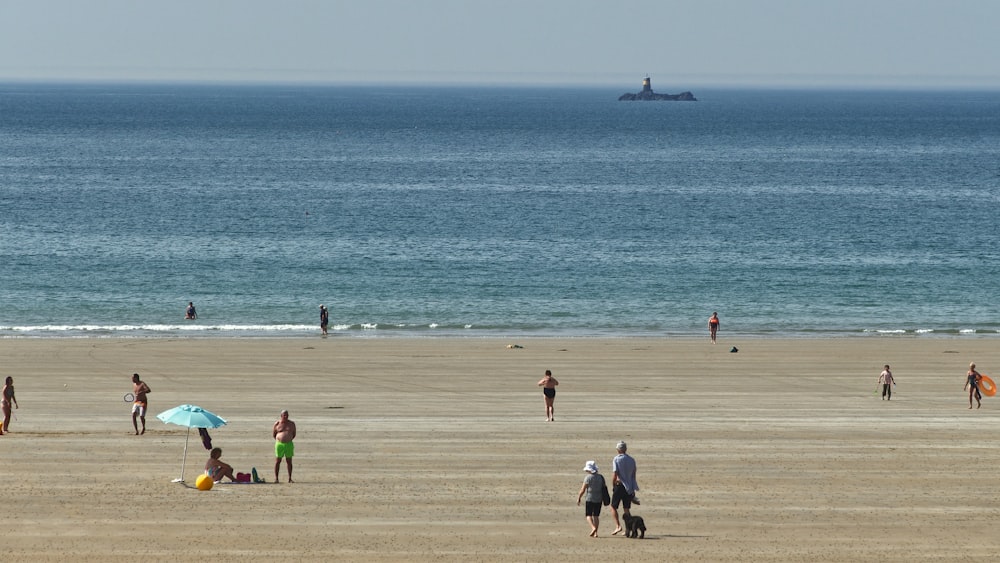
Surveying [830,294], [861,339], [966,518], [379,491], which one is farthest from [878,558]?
[830,294]

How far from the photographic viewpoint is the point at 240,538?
672 inches

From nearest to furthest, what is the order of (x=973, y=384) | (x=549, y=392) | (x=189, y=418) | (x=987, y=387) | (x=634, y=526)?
(x=634, y=526) → (x=189, y=418) → (x=549, y=392) → (x=973, y=384) → (x=987, y=387)

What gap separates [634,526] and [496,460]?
497cm

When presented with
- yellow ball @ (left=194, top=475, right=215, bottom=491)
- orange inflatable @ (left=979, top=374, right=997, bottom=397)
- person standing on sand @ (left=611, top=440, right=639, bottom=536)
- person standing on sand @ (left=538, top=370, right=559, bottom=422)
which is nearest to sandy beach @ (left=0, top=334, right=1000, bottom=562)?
yellow ball @ (left=194, top=475, right=215, bottom=491)

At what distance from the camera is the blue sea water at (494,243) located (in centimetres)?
4706

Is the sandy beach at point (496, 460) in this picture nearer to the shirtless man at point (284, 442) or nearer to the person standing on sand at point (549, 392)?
the person standing on sand at point (549, 392)

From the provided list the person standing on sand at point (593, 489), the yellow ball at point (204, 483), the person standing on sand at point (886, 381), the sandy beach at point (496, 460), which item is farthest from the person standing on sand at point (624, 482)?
the person standing on sand at point (886, 381)

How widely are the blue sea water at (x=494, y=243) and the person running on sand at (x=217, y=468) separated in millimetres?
23117

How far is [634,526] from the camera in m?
17.3

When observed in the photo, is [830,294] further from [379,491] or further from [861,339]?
[379,491]

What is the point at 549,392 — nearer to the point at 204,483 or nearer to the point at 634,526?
the point at 204,483

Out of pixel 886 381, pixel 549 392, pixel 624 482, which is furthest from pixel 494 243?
pixel 624 482

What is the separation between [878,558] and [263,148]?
12809cm

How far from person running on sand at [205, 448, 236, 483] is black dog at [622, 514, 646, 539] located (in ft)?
22.7
